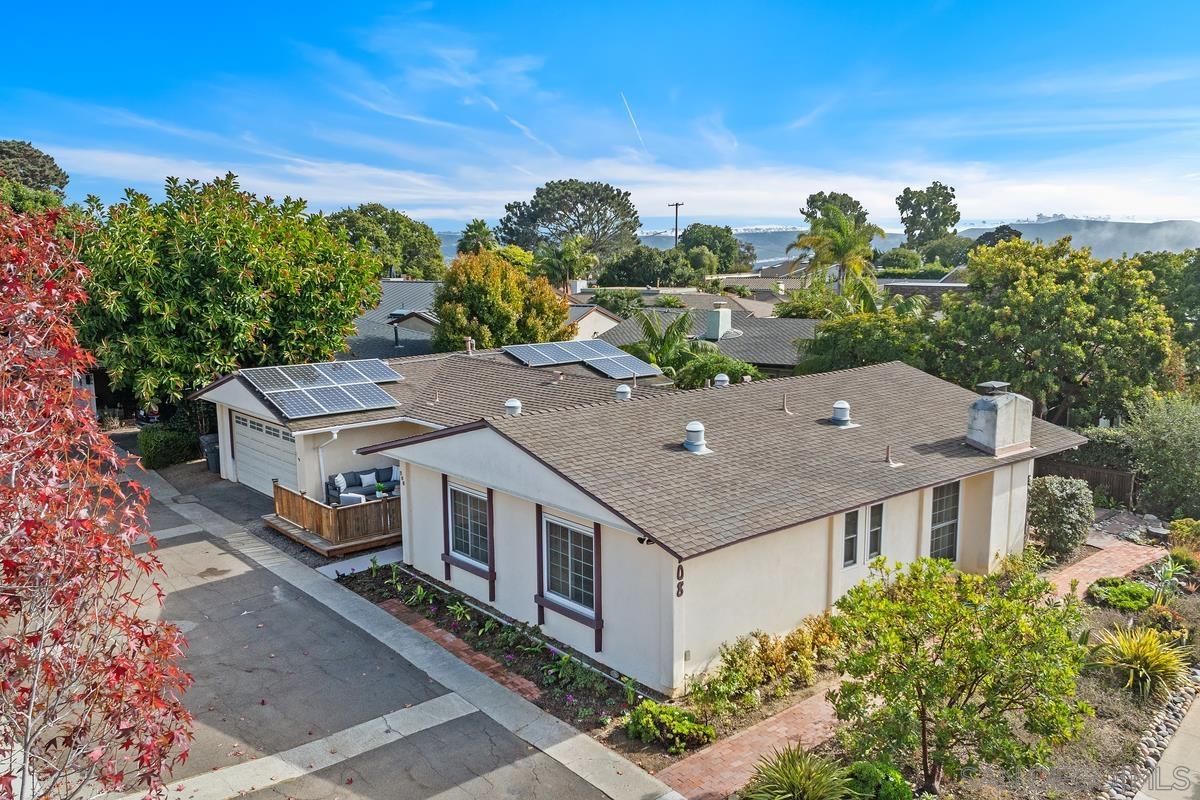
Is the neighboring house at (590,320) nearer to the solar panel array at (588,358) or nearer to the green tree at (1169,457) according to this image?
the solar panel array at (588,358)

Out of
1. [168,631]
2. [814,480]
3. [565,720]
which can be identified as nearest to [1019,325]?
[814,480]

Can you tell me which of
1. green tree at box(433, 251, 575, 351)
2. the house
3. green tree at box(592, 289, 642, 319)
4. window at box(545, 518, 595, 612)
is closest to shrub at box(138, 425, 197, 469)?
green tree at box(433, 251, 575, 351)

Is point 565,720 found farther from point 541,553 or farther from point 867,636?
point 867,636

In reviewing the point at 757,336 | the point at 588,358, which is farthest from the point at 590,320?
the point at 588,358

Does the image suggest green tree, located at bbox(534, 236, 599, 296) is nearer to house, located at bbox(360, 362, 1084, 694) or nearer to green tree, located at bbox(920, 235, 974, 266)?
house, located at bbox(360, 362, 1084, 694)

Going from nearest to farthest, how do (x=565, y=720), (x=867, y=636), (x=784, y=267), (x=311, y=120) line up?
(x=867, y=636) < (x=565, y=720) < (x=311, y=120) < (x=784, y=267)
